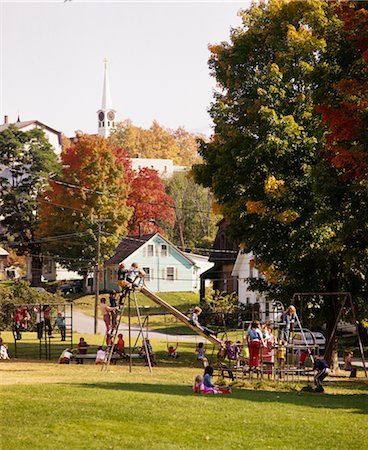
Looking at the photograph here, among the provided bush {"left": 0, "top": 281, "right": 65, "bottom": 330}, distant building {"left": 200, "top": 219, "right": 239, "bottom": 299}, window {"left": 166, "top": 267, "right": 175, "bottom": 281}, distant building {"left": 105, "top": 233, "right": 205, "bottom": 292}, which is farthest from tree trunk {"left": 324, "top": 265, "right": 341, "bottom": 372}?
window {"left": 166, "top": 267, "right": 175, "bottom": 281}

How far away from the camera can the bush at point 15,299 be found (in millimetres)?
61969

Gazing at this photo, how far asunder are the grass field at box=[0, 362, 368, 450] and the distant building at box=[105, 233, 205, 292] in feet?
223

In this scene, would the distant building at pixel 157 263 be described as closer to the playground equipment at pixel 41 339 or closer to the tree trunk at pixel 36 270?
the tree trunk at pixel 36 270

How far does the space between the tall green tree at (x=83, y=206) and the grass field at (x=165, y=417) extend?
60.3 metres

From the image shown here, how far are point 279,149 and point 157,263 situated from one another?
5963 centimetres

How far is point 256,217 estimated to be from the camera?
134ft

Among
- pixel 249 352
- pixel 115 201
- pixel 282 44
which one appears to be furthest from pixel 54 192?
pixel 249 352

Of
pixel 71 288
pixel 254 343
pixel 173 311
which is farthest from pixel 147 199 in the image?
pixel 254 343

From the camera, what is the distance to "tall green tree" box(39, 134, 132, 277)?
3487 inches

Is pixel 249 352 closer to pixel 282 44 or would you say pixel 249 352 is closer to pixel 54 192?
pixel 282 44

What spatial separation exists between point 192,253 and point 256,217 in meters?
73.8

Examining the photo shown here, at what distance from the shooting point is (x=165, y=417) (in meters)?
20.0

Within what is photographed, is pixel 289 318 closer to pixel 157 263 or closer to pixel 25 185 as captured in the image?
pixel 157 263

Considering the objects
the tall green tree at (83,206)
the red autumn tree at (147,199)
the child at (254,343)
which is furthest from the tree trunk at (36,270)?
the child at (254,343)
